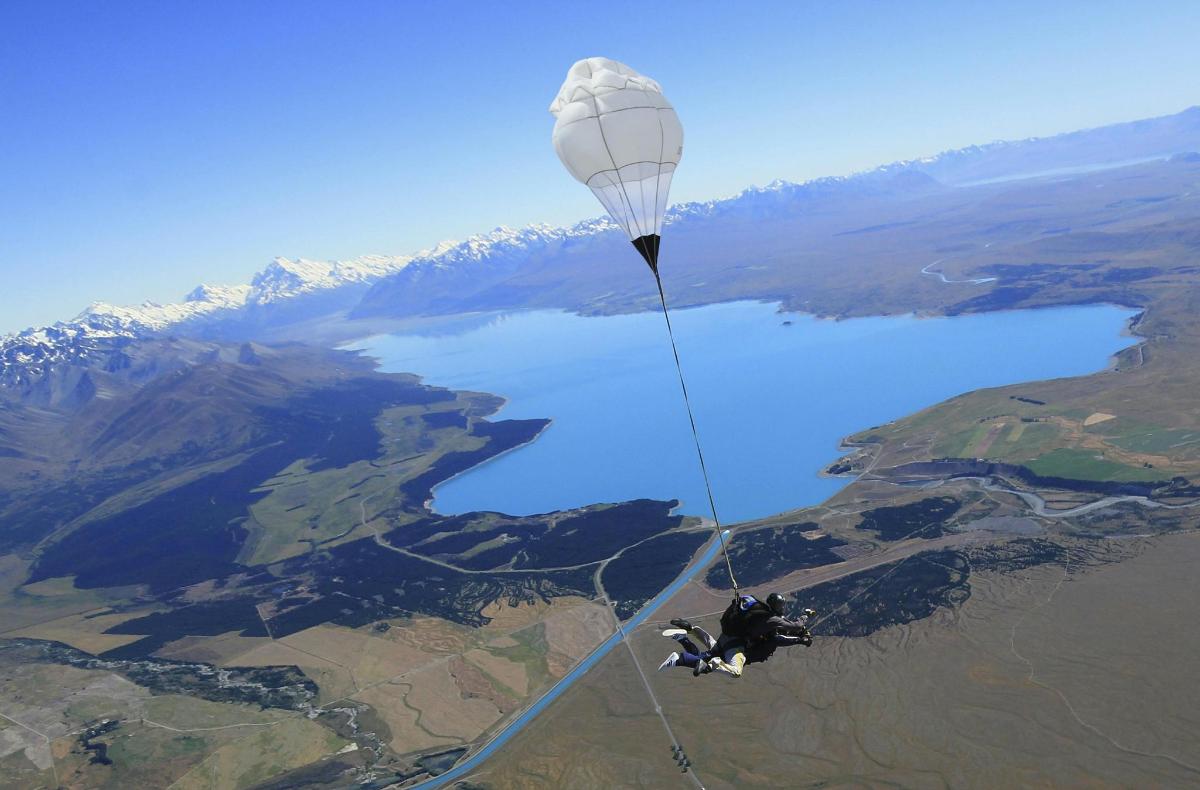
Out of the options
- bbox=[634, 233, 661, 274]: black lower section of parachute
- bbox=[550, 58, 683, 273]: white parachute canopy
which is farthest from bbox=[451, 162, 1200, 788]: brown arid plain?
bbox=[550, 58, 683, 273]: white parachute canopy

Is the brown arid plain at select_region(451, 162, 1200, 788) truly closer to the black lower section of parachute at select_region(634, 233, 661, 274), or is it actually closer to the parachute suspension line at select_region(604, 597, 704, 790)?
the parachute suspension line at select_region(604, 597, 704, 790)

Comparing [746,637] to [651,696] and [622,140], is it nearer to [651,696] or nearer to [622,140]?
[622,140]

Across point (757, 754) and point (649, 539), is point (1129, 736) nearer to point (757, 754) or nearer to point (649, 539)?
point (757, 754)

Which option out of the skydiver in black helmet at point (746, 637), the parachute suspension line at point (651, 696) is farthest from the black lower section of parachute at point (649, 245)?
the parachute suspension line at point (651, 696)

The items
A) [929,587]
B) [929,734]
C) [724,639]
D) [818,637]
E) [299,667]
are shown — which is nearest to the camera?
[724,639]

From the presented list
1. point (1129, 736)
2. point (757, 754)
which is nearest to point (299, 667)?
point (757, 754)

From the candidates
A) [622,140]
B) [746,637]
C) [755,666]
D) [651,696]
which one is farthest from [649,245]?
[755,666]
